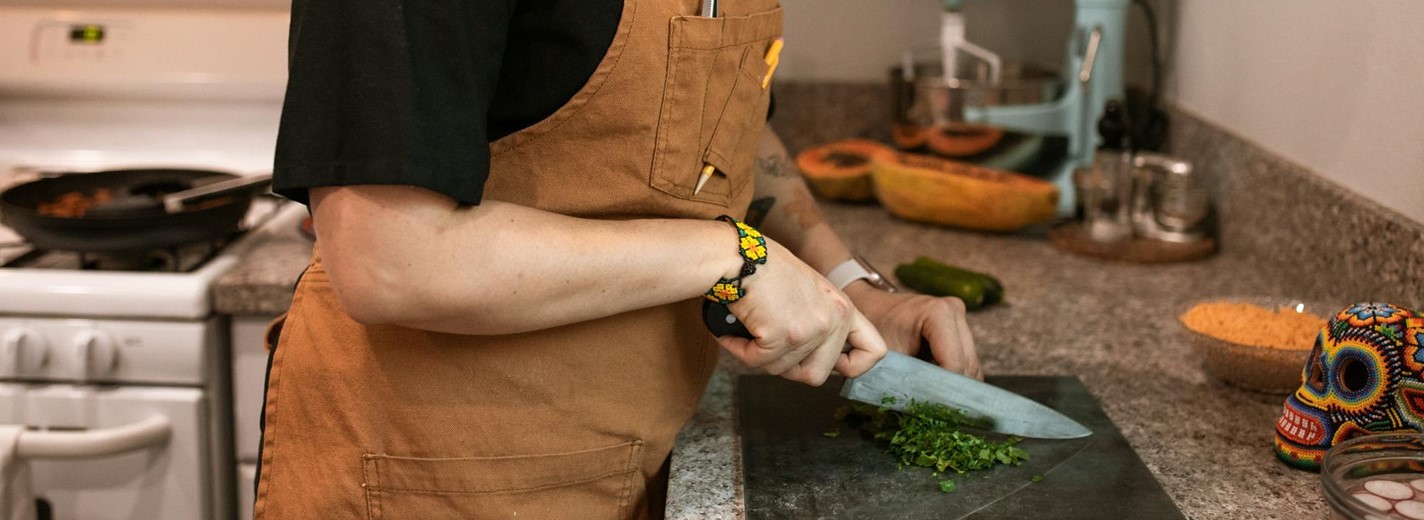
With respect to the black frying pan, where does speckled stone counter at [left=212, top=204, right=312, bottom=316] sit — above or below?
below

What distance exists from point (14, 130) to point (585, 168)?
5.16ft

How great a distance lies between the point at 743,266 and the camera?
867 millimetres

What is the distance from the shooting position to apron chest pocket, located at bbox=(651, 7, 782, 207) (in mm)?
856

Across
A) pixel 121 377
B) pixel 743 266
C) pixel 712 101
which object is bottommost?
pixel 121 377

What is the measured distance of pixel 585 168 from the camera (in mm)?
848

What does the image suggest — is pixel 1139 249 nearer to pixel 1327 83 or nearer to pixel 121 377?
pixel 1327 83

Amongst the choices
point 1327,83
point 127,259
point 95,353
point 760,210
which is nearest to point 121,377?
point 95,353

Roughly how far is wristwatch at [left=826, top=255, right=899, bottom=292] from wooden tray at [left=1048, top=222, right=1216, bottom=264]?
56 cm

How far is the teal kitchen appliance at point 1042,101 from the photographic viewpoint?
5.98 feet

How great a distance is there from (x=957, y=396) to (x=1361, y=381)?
1.04ft

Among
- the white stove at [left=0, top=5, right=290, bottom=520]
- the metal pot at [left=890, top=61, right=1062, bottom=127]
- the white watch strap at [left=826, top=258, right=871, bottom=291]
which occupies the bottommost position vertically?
the white stove at [left=0, top=5, right=290, bottom=520]

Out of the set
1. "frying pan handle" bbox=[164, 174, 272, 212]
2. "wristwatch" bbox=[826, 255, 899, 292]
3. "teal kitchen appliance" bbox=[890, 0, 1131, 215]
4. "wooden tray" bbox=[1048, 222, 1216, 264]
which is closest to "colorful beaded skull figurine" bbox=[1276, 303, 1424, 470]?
"wristwatch" bbox=[826, 255, 899, 292]

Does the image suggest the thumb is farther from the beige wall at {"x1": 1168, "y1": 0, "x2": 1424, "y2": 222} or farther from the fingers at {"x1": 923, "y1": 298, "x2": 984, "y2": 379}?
the beige wall at {"x1": 1168, "y1": 0, "x2": 1424, "y2": 222}

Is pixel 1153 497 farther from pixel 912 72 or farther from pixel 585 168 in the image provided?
pixel 912 72
